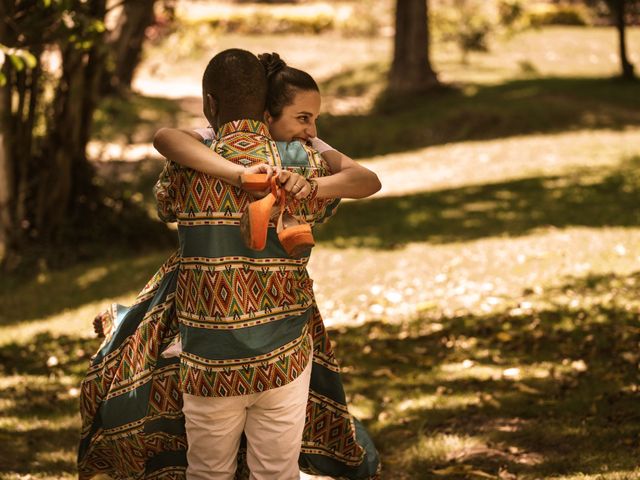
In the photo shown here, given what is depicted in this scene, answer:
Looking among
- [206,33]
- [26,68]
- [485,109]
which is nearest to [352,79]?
[485,109]

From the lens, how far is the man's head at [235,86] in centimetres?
327

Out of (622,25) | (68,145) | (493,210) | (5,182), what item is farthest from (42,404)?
(622,25)

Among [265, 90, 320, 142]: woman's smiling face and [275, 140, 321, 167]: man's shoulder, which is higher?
[265, 90, 320, 142]: woman's smiling face

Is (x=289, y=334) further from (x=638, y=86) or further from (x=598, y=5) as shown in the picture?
(x=598, y=5)

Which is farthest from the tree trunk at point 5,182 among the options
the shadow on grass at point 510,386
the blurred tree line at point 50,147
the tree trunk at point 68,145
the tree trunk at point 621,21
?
the tree trunk at point 621,21

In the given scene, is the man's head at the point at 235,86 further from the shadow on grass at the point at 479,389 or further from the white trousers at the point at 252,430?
the shadow on grass at the point at 479,389

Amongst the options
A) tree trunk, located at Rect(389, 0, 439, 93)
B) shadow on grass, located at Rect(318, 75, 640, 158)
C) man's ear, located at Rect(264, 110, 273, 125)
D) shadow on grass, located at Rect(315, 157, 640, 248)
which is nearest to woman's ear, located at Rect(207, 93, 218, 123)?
man's ear, located at Rect(264, 110, 273, 125)

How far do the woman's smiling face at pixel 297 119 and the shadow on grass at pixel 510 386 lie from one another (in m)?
2.17

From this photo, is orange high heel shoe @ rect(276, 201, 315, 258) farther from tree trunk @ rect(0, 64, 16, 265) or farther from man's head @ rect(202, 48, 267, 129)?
tree trunk @ rect(0, 64, 16, 265)

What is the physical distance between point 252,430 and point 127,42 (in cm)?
1690

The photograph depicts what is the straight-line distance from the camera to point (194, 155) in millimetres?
3277

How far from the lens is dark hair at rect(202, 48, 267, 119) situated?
129 inches

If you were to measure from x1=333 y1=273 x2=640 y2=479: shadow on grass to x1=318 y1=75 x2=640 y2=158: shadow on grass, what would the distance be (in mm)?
10744

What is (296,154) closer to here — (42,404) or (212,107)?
(212,107)
